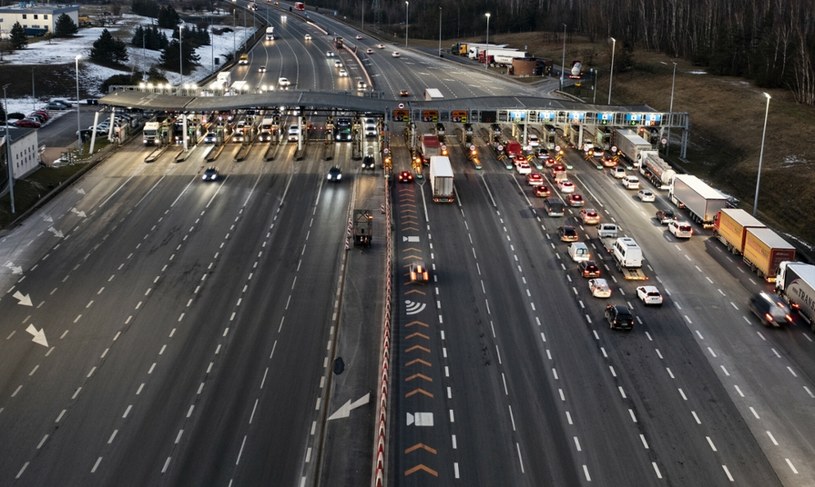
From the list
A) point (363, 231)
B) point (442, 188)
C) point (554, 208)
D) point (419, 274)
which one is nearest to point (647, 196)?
point (554, 208)

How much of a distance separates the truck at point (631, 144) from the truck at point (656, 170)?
3.68 ft

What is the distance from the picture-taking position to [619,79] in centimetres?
16388

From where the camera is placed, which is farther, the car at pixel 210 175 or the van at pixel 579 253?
the car at pixel 210 175

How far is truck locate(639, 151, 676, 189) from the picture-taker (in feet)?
303

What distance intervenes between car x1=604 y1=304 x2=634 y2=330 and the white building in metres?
59.1

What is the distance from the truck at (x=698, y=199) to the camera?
78.6 meters

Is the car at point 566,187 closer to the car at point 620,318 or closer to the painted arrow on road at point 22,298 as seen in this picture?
the car at point 620,318

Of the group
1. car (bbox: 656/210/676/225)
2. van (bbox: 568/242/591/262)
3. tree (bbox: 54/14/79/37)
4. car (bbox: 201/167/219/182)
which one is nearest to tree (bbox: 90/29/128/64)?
tree (bbox: 54/14/79/37)

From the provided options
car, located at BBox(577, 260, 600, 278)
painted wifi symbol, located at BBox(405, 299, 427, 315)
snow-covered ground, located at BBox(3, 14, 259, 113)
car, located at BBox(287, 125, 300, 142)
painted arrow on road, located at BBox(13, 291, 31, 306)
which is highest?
snow-covered ground, located at BBox(3, 14, 259, 113)

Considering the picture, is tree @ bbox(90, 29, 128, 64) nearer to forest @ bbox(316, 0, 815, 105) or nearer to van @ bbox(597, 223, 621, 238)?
forest @ bbox(316, 0, 815, 105)

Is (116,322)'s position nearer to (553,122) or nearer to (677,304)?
(677,304)

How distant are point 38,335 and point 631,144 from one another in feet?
231

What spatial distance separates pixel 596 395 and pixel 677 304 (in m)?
16.2

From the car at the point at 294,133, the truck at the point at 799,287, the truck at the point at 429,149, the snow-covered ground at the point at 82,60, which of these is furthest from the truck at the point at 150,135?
the truck at the point at 799,287
